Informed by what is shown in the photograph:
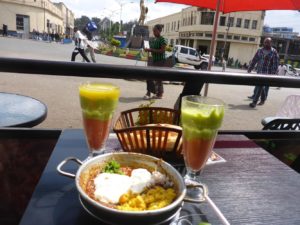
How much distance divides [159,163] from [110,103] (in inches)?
11.1

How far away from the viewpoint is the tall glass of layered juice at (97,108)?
1.03 m

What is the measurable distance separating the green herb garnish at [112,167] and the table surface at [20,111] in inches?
44.0

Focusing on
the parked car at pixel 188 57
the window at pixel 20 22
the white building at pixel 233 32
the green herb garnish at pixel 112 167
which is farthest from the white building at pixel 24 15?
the green herb garnish at pixel 112 167

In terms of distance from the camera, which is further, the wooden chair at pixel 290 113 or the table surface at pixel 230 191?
the wooden chair at pixel 290 113

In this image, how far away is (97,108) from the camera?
1.04 meters

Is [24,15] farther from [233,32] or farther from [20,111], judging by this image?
[20,111]

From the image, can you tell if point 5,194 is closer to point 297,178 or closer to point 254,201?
point 254,201

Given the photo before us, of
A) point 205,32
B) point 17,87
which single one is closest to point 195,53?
point 17,87

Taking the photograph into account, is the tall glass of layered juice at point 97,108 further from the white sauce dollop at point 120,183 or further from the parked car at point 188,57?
the parked car at point 188,57

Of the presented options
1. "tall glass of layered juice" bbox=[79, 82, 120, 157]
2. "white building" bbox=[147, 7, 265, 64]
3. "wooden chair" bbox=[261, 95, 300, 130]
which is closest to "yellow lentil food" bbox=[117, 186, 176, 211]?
"tall glass of layered juice" bbox=[79, 82, 120, 157]

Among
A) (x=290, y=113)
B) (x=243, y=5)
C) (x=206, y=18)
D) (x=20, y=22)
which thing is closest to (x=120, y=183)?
(x=290, y=113)

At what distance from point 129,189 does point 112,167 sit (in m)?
0.13

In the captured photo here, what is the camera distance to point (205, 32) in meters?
48.9

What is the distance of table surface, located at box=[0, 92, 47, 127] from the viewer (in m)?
1.90
